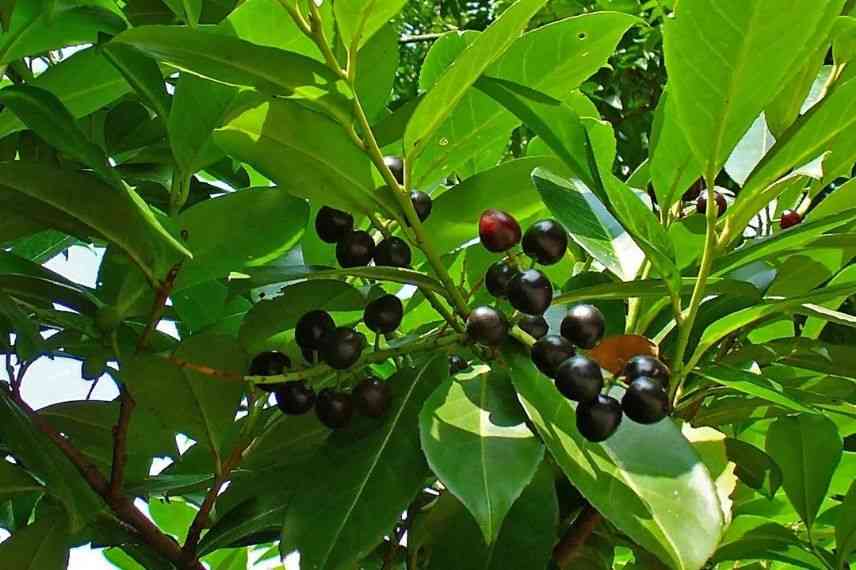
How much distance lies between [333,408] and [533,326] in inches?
5.6

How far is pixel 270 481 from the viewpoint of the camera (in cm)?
91

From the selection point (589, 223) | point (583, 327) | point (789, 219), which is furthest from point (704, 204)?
point (583, 327)

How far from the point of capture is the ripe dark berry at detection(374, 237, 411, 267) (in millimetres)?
815

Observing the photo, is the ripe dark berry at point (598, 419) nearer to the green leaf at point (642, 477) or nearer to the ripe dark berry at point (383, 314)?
the green leaf at point (642, 477)

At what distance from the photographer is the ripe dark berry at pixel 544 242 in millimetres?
790

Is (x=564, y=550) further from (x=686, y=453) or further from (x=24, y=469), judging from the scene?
(x=24, y=469)

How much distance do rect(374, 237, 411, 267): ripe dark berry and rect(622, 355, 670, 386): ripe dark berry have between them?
0.18 metres

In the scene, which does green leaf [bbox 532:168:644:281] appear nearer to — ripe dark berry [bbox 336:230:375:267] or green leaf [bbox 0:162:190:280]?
ripe dark berry [bbox 336:230:375:267]

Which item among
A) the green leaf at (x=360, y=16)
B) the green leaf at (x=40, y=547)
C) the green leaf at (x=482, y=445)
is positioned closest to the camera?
the green leaf at (x=482, y=445)

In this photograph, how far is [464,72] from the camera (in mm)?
724

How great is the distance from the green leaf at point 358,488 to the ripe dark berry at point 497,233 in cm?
11

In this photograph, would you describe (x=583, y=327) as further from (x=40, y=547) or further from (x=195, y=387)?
(x=40, y=547)

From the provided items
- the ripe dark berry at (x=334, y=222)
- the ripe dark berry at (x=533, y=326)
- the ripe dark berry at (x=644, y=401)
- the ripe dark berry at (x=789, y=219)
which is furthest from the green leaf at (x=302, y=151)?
the ripe dark berry at (x=789, y=219)

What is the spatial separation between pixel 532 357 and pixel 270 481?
0.88 feet
